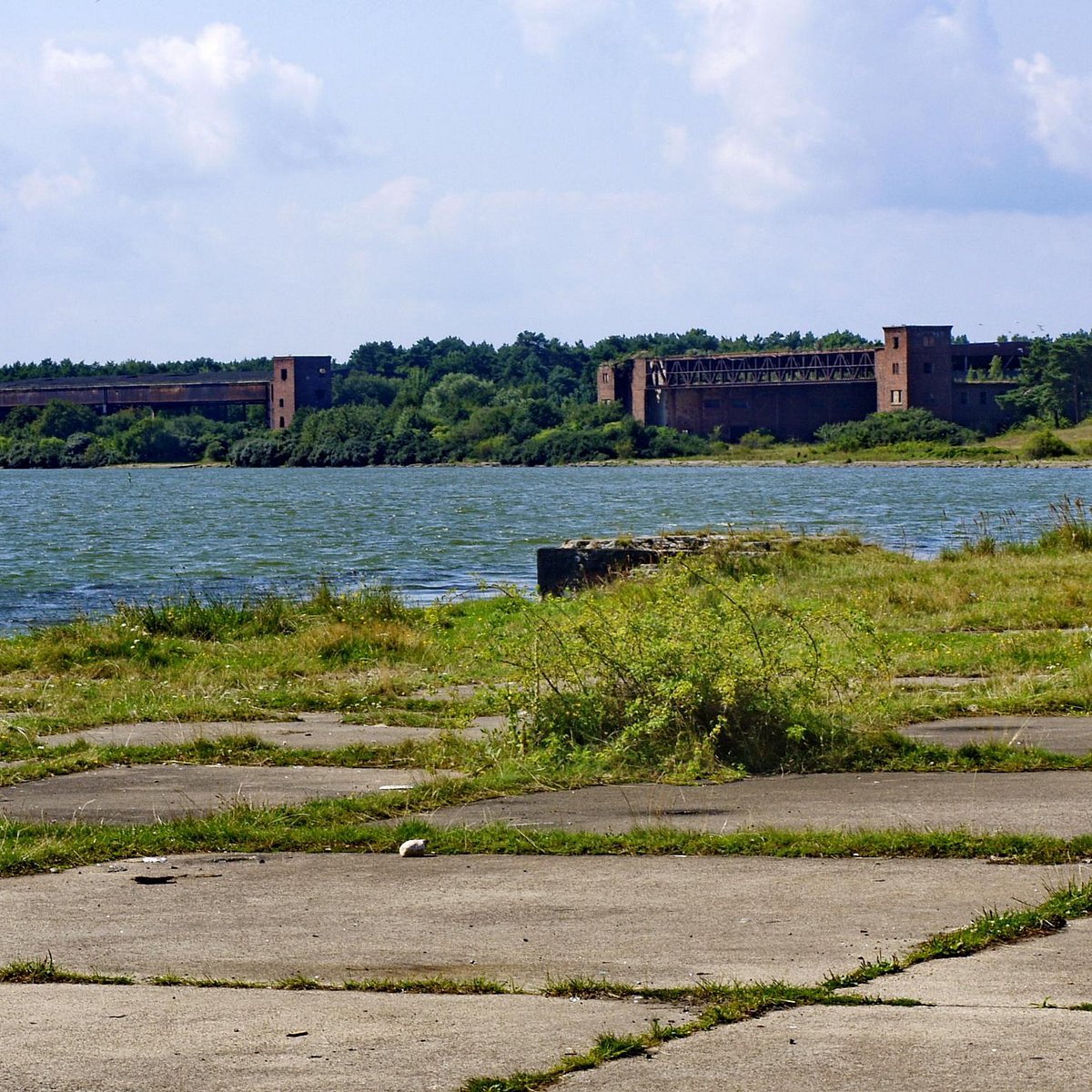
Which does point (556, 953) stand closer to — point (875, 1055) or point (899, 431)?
point (875, 1055)

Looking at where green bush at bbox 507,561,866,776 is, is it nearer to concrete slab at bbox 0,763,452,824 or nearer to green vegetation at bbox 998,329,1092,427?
concrete slab at bbox 0,763,452,824

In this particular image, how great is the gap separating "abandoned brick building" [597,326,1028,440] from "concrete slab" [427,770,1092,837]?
151666mm

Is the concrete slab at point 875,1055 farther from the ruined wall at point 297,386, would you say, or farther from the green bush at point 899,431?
the ruined wall at point 297,386

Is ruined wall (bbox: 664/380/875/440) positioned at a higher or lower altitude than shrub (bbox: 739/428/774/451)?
higher

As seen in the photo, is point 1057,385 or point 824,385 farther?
point 824,385

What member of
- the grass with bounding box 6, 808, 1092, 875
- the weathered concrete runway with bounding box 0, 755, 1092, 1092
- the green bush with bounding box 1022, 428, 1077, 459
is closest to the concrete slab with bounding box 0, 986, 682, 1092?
the weathered concrete runway with bounding box 0, 755, 1092, 1092

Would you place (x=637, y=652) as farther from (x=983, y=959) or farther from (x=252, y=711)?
(x=983, y=959)

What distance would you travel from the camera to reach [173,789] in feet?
35.6

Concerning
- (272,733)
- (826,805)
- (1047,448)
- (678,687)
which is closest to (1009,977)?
(826,805)

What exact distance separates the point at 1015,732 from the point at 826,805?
3.05 m

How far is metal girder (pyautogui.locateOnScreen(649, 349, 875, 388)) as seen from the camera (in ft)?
547

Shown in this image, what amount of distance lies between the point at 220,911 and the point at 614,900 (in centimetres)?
180

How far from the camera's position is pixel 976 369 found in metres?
167

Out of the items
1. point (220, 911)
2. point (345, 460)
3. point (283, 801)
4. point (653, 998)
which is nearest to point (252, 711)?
point (283, 801)
